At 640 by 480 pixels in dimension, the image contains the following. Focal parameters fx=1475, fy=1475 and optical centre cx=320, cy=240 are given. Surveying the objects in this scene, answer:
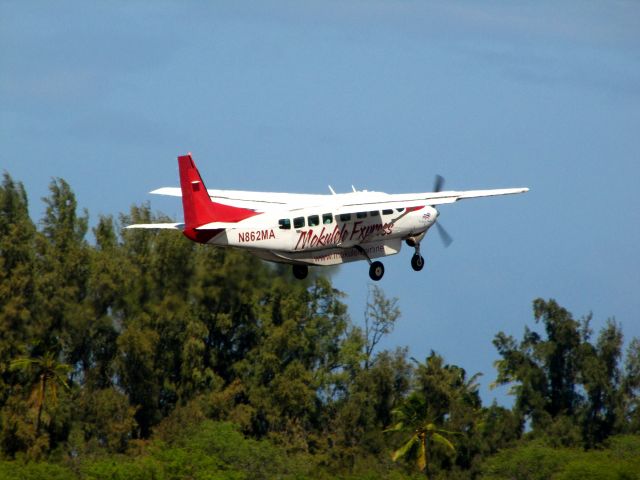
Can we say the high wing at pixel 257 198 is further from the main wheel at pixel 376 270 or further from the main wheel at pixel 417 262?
the main wheel at pixel 417 262

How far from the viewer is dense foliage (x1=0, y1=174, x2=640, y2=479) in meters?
80.9

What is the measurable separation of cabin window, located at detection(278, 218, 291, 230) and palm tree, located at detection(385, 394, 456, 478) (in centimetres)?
3758

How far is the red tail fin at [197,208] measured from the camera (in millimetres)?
48938

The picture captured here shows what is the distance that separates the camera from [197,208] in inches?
1932

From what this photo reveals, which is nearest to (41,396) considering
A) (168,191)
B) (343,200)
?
(168,191)

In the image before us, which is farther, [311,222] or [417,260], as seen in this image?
[417,260]

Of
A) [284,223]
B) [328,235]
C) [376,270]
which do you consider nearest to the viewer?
[284,223]

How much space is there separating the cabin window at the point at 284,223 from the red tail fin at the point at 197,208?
99 cm

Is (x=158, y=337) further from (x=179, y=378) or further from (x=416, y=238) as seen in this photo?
(x=416, y=238)

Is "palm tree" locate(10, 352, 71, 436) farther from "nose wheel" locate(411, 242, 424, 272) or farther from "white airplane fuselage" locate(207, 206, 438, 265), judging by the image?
"white airplane fuselage" locate(207, 206, 438, 265)

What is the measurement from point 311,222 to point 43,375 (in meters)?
39.2

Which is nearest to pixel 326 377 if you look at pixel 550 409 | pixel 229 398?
pixel 229 398

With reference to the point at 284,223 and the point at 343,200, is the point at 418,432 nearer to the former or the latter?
the point at 343,200

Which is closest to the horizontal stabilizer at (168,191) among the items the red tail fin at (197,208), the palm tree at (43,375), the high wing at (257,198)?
the high wing at (257,198)
